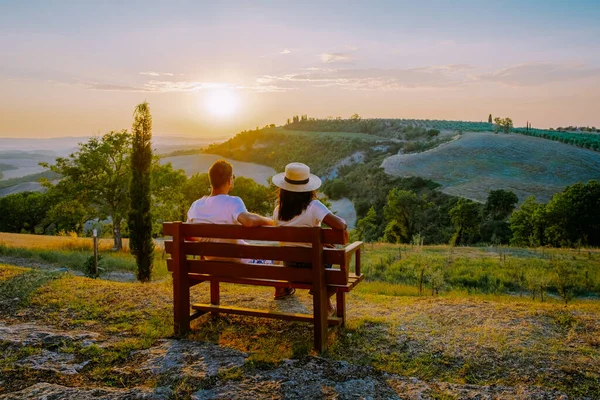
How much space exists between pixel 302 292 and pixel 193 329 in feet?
7.75

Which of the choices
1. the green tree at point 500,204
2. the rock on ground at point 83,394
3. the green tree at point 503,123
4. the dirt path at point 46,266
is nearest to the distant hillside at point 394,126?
the green tree at point 503,123

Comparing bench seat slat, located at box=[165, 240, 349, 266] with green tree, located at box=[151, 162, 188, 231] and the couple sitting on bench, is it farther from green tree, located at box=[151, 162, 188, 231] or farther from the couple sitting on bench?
green tree, located at box=[151, 162, 188, 231]

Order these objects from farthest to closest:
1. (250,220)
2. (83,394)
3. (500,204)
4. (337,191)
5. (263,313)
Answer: (337,191)
(500,204)
(263,313)
(250,220)
(83,394)

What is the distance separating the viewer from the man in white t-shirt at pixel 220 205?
542 cm

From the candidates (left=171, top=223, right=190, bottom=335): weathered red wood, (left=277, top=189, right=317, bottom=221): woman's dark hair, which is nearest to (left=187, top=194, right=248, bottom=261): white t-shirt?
(left=171, top=223, right=190, bottom=335): weathered red wood

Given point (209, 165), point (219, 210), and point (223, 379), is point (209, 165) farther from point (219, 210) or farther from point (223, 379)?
point (223, 379)

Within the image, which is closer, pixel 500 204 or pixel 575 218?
pixel 575 218

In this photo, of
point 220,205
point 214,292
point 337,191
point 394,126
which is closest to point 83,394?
point 220,205

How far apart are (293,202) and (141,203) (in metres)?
8.88

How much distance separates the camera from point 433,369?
4508mm

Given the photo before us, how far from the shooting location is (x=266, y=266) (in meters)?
5.05

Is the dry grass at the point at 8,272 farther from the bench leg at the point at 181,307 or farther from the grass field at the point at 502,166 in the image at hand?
the grass field at the point at 502,166

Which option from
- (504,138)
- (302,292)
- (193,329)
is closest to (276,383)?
(193,329)

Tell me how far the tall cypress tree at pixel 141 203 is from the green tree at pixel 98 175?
461 inches
